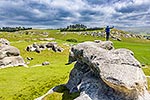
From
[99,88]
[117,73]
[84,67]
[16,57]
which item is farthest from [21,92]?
[16,57]

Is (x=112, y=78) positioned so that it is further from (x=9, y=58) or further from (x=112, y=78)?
(x=9, y=58)

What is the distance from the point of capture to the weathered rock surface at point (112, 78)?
2527 centimetres

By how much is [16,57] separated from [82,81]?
1922 inches

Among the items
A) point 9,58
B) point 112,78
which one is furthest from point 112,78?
point 9,58

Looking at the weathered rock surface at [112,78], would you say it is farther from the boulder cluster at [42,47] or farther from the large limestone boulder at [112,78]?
the boulder cluster at [42,47]

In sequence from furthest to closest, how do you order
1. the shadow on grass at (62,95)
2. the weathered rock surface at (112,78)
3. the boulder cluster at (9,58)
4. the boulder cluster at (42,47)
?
the boulder cluster at (42,47)
the boulder cluster at (9,58)
the shadow on grass at (62,95)
the weathered rock surface at (112,78)

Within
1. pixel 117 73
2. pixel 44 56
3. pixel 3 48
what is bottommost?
pixel 44 56

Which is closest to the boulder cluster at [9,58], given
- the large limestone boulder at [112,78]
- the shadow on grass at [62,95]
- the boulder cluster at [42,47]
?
the boulder cluster at [42,47]

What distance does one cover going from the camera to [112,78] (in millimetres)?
25484

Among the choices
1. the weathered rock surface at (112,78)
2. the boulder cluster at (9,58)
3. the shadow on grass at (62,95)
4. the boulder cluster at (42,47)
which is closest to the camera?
the weathered rock surface at (112,78)

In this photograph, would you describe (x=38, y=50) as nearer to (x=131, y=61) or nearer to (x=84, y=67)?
(x=84, y=67)

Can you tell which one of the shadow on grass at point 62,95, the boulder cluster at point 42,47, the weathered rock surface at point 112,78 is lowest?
the boulder cluster at point 42,47

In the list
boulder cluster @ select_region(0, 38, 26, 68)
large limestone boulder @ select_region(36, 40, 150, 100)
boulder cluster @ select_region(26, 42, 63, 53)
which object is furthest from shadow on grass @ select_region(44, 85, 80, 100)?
boulder cluster @ select_region(26, 42, 63, 53)

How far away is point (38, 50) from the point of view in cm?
10412
